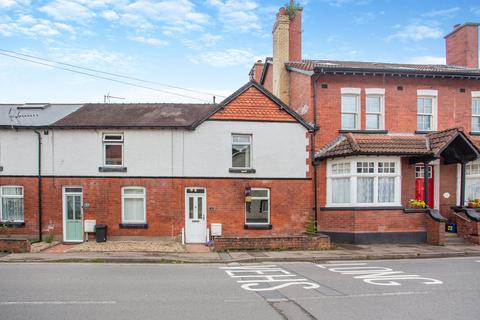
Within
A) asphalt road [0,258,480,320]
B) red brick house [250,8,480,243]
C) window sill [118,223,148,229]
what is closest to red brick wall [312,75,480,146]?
red brick house [250,8,480,243]

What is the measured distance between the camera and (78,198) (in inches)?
683

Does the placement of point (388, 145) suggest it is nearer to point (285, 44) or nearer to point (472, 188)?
point (472, 188)

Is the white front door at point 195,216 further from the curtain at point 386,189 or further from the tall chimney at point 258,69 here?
the tall chimney at point 258,69

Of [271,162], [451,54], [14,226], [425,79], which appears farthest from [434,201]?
[14,226]

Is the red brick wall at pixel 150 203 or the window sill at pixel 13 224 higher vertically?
the red brick wall at pixel 150 203

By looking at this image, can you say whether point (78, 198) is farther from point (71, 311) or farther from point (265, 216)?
point (71, 311)

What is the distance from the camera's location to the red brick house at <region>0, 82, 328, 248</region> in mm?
17172

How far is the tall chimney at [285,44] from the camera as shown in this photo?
805 inches

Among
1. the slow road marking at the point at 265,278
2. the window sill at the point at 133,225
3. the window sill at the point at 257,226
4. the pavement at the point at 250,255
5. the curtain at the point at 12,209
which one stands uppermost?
the curtain at the point at 12,209

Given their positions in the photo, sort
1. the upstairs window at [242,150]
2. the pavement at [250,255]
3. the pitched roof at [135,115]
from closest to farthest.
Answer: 1. the pavement at [250,255]
2. the pitched roof at [135,115]
3. the upstairs window at [242,150]

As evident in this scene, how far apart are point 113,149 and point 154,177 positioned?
227 cm

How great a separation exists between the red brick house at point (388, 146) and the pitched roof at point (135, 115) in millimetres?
5524

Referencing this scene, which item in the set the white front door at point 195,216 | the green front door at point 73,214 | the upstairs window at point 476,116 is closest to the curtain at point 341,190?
the white front door at point 195,216

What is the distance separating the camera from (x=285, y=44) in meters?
20.6
